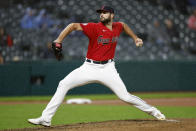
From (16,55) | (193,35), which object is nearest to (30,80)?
(16,55)

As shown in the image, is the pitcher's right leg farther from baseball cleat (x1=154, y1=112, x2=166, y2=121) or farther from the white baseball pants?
baseball cleat (x1=154, y1=112, x2=166, y2=121)

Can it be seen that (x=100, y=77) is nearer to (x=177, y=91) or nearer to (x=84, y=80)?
(x=84, y=80)

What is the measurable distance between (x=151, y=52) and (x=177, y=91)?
5.97 feet

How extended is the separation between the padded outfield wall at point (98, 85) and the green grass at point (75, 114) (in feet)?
9.75

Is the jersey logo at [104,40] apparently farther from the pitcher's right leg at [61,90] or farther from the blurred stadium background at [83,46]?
the blurred stadium background at [83,46]

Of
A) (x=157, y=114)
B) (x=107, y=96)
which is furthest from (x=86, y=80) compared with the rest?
(x=107, y=96)

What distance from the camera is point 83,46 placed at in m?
14.6

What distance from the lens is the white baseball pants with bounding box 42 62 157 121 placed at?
5.89 metres

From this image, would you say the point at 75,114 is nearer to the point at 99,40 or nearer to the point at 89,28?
the point at 99,40

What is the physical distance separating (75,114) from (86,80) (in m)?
2.99

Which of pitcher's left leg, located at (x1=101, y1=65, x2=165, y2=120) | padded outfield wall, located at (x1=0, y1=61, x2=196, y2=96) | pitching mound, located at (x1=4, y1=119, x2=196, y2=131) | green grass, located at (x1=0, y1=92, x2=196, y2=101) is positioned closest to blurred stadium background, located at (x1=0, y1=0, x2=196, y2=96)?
padded outfield wall, located at (x1=0, y1=61, x2=196, y2=96)

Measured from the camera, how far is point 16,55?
13.8 m

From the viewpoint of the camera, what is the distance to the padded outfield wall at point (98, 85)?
1330cm

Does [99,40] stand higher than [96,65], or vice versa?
[99,40]
